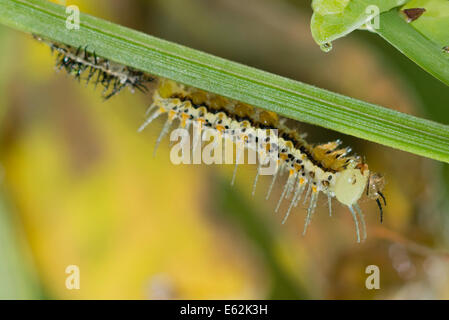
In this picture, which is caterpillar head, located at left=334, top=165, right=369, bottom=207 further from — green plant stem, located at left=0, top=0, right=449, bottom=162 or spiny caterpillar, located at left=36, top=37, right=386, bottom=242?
green plant stem, located at left=0, top=0, right=449, bottom=162

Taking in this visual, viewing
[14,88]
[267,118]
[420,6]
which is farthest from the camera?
[14,88]

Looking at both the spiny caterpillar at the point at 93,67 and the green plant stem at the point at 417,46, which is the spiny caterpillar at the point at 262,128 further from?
the green plant stem at the point at 417,46

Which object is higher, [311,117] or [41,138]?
[41,138]

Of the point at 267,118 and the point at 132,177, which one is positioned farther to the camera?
the point at 132,177

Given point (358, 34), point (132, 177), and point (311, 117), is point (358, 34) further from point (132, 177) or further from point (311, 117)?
point (311, 117)

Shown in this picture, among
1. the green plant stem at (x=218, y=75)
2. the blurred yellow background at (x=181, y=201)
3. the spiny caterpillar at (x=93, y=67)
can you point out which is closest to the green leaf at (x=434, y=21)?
the green plant stem at (x=218, y=75)
